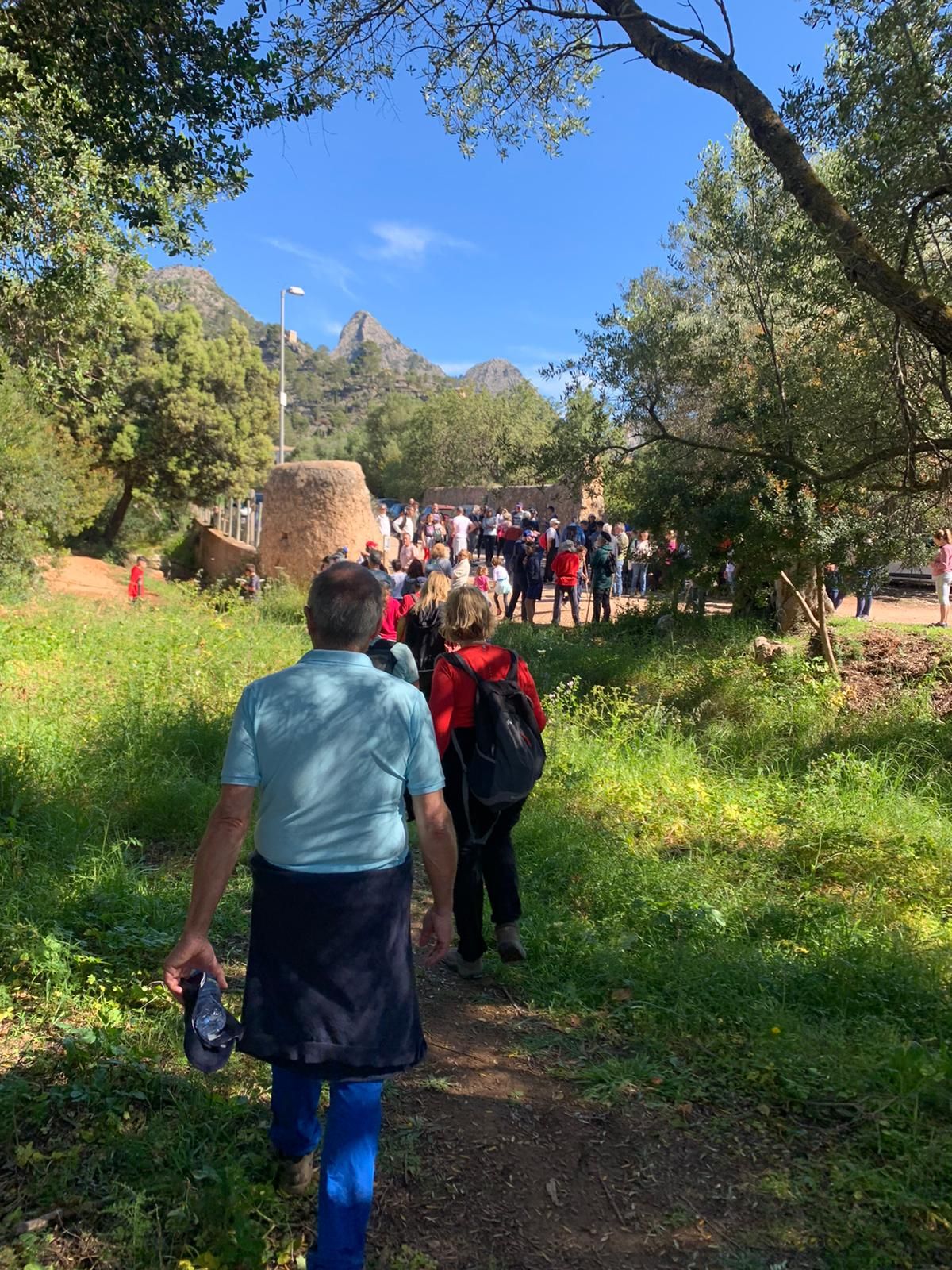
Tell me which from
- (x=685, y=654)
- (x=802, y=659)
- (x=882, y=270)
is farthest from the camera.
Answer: (x=685, y=654)

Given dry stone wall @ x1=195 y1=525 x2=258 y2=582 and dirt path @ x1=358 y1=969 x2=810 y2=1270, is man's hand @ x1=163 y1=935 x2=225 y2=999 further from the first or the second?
dry stone wall @ x1=195 y1=525 x2=258 y2=582

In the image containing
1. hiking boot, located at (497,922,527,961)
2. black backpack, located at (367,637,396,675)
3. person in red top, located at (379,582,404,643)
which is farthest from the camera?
person in red top, located at (379,582,404,643)

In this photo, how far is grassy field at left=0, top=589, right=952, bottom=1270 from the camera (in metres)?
2.50

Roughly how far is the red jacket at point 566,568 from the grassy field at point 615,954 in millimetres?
5999

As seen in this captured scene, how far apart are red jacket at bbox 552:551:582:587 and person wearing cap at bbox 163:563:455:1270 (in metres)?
12.2

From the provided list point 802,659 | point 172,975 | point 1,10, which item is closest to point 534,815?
point 172,975

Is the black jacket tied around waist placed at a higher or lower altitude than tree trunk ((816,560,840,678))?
lower

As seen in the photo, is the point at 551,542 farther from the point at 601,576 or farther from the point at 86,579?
the point at 86,579

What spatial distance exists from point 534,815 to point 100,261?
20.0 feet

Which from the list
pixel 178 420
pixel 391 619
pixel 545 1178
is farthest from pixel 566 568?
pixel 178 420

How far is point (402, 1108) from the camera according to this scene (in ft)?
9.73

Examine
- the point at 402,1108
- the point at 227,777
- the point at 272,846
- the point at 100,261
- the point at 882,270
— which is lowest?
the point at 402,1108

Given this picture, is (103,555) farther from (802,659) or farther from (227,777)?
(227,777)

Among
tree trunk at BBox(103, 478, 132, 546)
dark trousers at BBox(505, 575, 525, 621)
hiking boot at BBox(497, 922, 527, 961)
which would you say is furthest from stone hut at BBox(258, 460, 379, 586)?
hiking boot at BBox(497, 922, 527, 961)
